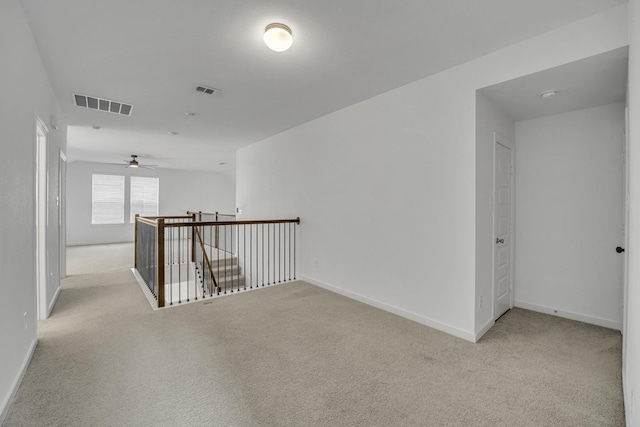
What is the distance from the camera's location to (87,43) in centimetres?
244

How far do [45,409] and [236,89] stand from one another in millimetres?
3136

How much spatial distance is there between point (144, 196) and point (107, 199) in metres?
1.03

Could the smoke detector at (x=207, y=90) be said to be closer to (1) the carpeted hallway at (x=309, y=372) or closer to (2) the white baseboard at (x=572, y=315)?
(1) the carpeted hallway at (x=309, y=372)

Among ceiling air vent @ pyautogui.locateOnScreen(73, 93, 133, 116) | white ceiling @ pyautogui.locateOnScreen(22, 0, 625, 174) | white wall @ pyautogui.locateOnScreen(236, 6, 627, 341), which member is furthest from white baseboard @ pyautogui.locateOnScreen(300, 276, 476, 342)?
ceiling air vent @ pyautogui.locateOnScreen(73, 93, 133, 116)

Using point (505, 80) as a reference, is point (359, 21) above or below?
above

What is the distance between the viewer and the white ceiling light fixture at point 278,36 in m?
2.14

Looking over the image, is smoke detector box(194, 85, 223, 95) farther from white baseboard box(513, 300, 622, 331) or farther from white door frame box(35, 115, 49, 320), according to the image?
white baseboard box(513, 300, 622, 331)

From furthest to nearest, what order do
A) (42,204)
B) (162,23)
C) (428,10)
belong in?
(42,204), (162,23), (428,10)

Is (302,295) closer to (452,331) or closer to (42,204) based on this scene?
(452,331)

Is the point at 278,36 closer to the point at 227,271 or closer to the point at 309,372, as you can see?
the point at 309,372

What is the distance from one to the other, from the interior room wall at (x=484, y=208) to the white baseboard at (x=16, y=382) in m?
3.40

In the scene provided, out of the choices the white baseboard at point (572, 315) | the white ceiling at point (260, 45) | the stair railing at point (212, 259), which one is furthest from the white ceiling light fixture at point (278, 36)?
the white baseboard at point (572, 315)

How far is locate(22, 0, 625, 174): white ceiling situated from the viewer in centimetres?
200

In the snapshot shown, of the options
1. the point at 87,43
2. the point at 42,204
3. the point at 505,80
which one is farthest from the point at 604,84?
the point at 42,204
